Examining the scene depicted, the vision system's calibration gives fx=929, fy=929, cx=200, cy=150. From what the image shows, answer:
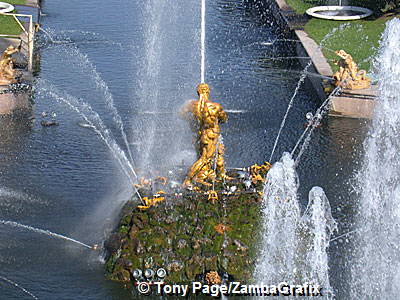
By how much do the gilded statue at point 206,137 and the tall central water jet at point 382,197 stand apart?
3.50m

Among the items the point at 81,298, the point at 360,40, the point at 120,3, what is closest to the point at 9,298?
the point at 81,298

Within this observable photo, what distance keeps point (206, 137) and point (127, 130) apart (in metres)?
7.03

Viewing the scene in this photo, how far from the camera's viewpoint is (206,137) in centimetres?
2028

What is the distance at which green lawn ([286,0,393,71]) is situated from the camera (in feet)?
112

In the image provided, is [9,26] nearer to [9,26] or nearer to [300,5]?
[9,26]

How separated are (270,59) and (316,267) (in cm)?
1760

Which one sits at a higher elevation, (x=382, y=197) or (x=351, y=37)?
(x=351, y=37)

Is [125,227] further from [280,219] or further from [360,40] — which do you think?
[360,40]

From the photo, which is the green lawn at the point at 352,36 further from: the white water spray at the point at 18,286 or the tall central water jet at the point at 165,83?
the white water spray at the point at 18,286

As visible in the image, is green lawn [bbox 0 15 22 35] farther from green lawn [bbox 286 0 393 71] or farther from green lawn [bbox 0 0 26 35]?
green lawn [bbox 286 0 393 71]

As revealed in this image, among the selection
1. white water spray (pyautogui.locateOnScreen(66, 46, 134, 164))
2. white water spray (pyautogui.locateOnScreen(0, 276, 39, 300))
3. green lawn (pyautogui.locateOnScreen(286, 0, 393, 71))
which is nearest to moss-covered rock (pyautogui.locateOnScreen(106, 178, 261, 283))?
white water spray (pyautogui.locateOnScreen(0, 276, 39, 300))

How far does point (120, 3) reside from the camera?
44250mm

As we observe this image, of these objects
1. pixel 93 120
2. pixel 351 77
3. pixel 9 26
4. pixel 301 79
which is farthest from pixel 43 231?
pixel 9 26

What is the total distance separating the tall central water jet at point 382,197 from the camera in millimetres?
18453
